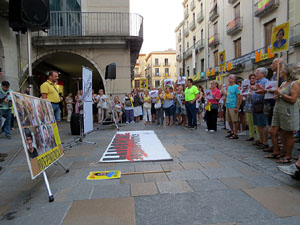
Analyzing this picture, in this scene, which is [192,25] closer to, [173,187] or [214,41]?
[214,41]

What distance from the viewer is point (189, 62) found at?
1591 inches

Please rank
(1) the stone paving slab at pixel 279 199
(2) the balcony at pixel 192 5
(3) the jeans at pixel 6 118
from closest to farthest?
1. (1) the stone paving slab at pixel 279 199
2. (3) the jeans at pixel 6 118
3. (2) the balcony at pixel 192 5

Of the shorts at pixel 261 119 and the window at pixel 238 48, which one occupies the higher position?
the window at pixel 238 48

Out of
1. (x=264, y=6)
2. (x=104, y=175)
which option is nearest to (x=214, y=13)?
(x=264, y=6)

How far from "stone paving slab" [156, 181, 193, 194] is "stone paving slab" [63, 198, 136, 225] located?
0.50m

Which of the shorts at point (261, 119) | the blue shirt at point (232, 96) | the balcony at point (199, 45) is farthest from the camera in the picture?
the balcony at point (199, 45)

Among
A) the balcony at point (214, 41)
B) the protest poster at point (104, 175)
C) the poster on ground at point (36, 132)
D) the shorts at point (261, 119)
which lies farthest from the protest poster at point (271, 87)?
the balcony at point (214, 41)

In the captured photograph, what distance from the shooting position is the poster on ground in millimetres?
2755

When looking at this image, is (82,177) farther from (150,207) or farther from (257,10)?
(257,10)

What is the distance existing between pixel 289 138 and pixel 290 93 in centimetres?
76

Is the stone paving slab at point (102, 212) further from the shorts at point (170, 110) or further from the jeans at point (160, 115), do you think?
the jeans at point (160, 115)

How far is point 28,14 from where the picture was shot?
16.0 feet

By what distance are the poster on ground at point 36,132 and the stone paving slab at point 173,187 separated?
155cm

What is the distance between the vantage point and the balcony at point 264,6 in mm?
17203
